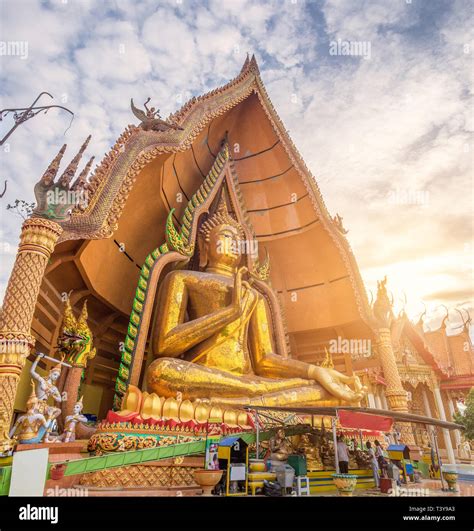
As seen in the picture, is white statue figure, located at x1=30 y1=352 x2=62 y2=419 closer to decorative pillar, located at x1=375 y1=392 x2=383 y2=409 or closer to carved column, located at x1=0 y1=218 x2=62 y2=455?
carved column, located at x1=0 y1=218 x2=62 y2=455

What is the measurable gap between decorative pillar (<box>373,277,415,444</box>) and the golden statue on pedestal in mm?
1586

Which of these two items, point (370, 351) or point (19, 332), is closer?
point (19, 332)

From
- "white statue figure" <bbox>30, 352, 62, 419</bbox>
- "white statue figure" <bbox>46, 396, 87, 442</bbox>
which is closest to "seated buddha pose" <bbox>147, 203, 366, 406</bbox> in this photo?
"white statue figure" <bbox>46, 396, 87, 442</bbox>

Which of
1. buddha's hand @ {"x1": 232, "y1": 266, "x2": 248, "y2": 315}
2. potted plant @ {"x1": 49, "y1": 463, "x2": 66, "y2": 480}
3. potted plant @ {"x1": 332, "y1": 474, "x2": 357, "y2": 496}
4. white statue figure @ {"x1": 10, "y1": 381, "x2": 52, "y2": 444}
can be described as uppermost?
buddha's hand @ {"x1": 232, "y1": 266, "x2": 248, "y2": 315}

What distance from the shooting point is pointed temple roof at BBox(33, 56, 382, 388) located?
5.41 m

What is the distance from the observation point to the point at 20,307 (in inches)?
143

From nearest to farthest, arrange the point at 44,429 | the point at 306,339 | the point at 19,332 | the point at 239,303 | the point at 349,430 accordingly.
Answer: the point at 19,332 < the point at 44,429 < the point at 349,430 < the point at 239,303 < the point at 306,339

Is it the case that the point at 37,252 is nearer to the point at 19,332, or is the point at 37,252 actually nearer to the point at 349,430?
the point at 19,332

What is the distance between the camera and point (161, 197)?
695 centimetres

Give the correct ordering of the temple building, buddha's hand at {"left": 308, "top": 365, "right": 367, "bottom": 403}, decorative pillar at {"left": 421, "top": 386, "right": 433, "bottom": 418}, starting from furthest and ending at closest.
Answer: decorative pillar at {"left": 421, "top": 386, "right": 433, "bottom": 418}, buddha's hand at {"left": 308, "top": 365, "right": 367, "bottom": 403}, the temple building

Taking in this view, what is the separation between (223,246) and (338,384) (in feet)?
10.5

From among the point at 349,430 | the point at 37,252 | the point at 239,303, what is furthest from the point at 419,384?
the point at 37,252

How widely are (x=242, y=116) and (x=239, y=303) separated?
5.01 m

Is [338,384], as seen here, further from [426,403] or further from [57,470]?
[426,403]
